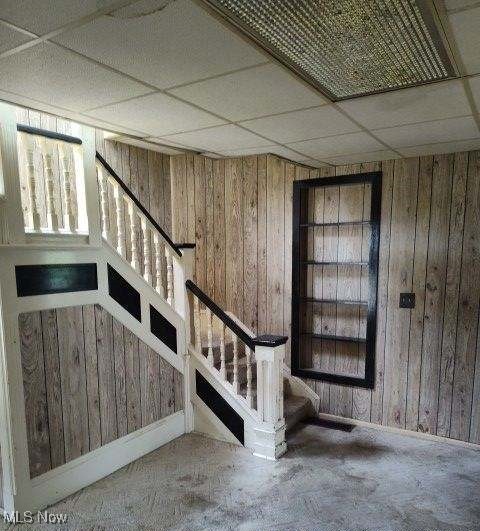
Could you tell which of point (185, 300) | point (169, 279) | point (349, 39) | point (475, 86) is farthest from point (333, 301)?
point (349, 39)

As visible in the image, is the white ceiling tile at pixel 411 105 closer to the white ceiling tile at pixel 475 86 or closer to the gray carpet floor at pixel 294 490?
the white ceiling tile at pixel 475 86

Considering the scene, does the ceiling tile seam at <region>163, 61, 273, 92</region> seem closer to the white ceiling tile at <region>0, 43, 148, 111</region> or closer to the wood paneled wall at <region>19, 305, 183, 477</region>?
the white ceiling tile at <region>0, 43, 148, 111</region>

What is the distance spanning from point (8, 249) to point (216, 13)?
1719mm

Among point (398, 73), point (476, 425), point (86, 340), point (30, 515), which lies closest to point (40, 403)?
point (86, 340)

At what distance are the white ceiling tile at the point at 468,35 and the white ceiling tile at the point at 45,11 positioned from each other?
109 centimetres

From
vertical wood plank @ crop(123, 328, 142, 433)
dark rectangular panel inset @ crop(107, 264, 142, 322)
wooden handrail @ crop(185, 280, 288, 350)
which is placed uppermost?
dark rectangular panel inset @ crop(107, 264, 142, 322)

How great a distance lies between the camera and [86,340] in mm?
2568

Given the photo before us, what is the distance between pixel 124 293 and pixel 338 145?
1959 millimetres

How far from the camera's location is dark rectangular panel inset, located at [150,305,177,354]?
10.0ft

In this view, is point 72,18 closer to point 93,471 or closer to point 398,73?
point 398,73

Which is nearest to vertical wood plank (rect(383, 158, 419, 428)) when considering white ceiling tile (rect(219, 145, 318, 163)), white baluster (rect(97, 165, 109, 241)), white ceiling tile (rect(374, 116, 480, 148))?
white ceiling tile (rect(374, 116, 480, 148))

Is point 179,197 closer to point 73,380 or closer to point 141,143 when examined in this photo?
point 141,143

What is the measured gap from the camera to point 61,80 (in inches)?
65.1

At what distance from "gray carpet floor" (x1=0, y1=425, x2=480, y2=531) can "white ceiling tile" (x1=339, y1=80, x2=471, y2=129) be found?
2.38 meters
